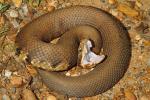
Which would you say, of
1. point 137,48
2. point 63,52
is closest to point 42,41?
point 63,52

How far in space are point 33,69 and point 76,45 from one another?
0.60m

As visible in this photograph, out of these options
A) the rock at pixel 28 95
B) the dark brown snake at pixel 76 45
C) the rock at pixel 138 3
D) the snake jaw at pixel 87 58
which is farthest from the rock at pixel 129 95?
the rock at pixel 138 3

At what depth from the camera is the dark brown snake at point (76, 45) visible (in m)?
5.26

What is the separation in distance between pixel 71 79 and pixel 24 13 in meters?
1.28

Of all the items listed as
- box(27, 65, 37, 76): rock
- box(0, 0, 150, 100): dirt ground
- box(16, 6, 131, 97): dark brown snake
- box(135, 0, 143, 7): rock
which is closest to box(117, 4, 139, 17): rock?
box(0, 0, 150, 100): dirt ground

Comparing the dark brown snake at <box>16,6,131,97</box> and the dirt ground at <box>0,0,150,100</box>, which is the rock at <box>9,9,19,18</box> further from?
the dark brown snake at <box>16,6,131,97</box>

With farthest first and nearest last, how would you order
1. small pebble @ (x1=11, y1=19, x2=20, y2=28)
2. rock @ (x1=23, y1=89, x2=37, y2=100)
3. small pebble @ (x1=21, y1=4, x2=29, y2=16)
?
small pebble @ (x1=21, y1=4, x2=29, y2=16), small pebble @ (x1=11, y1=19, x2=20, y2=28), rock @ (x1=23, y1=89, x2=37, y2=100)

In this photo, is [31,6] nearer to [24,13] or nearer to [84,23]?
[24,13]

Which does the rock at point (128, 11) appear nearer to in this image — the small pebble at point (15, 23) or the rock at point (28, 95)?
the small pebble at point (15, 23)

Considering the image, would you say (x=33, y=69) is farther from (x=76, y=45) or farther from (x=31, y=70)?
(x=76, y=45)

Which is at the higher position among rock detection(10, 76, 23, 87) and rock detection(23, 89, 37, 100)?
rock detection(10, 76, 23, 87)

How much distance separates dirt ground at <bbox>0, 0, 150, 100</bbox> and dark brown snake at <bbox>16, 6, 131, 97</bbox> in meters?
0.13

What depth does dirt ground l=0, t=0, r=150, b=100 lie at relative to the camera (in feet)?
17.6

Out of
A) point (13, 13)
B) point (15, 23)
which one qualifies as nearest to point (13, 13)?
point (13, 13)
